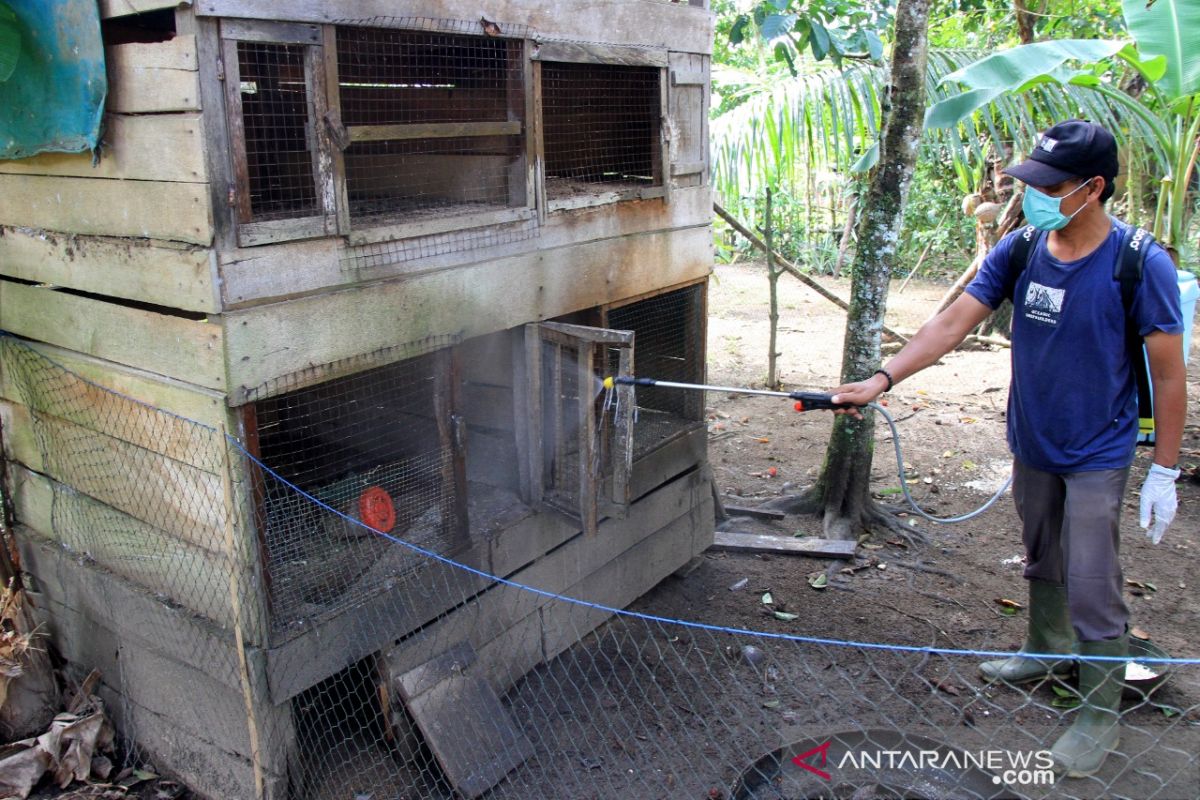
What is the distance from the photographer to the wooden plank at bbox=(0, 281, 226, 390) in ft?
10.8

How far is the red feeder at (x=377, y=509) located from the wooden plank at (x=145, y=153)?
5.06ft

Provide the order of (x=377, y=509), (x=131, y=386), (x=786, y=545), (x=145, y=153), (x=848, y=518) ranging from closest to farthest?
(x=145, y=153) < (x=131, y=386) < (x=377, y=509) < (x=786, y=545) < (x=848, y=518)

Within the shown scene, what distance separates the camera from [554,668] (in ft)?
15.8

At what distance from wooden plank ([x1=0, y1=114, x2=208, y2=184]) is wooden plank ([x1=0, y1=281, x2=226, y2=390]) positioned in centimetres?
49

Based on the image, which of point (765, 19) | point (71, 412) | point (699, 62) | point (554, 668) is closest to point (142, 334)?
point (71, 412)

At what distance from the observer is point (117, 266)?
351 centimetres

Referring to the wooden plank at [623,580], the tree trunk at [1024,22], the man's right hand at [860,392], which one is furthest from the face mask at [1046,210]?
the tree trunk at [1024,22]

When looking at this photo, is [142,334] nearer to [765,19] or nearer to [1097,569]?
[1097,569]

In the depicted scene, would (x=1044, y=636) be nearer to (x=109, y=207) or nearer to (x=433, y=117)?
(x=433, y=117)

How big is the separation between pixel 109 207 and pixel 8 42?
640mm

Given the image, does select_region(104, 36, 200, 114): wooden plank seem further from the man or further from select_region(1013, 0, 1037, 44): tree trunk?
select_region(1013, 0, 1037, 44): tree trunk

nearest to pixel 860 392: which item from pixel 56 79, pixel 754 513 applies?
pixel 754 513

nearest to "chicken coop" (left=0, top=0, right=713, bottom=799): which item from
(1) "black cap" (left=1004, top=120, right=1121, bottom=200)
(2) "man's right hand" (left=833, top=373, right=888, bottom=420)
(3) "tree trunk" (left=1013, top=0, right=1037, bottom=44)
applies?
(2) "man's right hand" (left=833, top=373, right=888, bottom=420)

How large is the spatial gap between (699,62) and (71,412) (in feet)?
11.6
